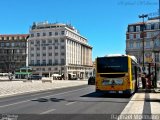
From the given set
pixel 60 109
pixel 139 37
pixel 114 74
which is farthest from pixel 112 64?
pixel 139 37

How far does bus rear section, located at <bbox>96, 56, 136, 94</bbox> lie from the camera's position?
2338 cm

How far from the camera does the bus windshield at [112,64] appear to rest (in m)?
23.5

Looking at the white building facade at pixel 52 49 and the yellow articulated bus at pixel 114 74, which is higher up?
the white building facade at pixel 52 49

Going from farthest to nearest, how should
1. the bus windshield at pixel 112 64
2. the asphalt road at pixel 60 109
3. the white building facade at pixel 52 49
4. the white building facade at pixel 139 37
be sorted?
the white building facade at pixel 52 49 → the white building facade at pixel 139 37 → the bus windshield at pixel 112 64 → the asphalt road at pixel 60 109

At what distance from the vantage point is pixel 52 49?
490 ft

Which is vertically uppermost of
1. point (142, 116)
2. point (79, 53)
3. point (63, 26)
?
point (63, 26)

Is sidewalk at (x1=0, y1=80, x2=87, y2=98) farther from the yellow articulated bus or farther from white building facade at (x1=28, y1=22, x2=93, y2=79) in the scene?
white building facade at (x1=28, y1=22, x2=93, y2=79)

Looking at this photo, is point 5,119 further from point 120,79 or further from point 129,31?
point 129,31

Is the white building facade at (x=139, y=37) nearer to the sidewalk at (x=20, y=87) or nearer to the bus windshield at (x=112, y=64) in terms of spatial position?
the sidewalk at (x=20, y=87)

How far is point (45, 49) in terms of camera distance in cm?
15100

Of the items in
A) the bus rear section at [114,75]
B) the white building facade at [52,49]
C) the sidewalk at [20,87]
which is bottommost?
the sidewalk at [20,87]

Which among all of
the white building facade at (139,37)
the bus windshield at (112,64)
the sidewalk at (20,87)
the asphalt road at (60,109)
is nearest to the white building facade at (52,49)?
the white building facade at (139,37)

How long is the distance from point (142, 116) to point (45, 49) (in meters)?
140

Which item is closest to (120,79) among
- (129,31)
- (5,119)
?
(5,119)
